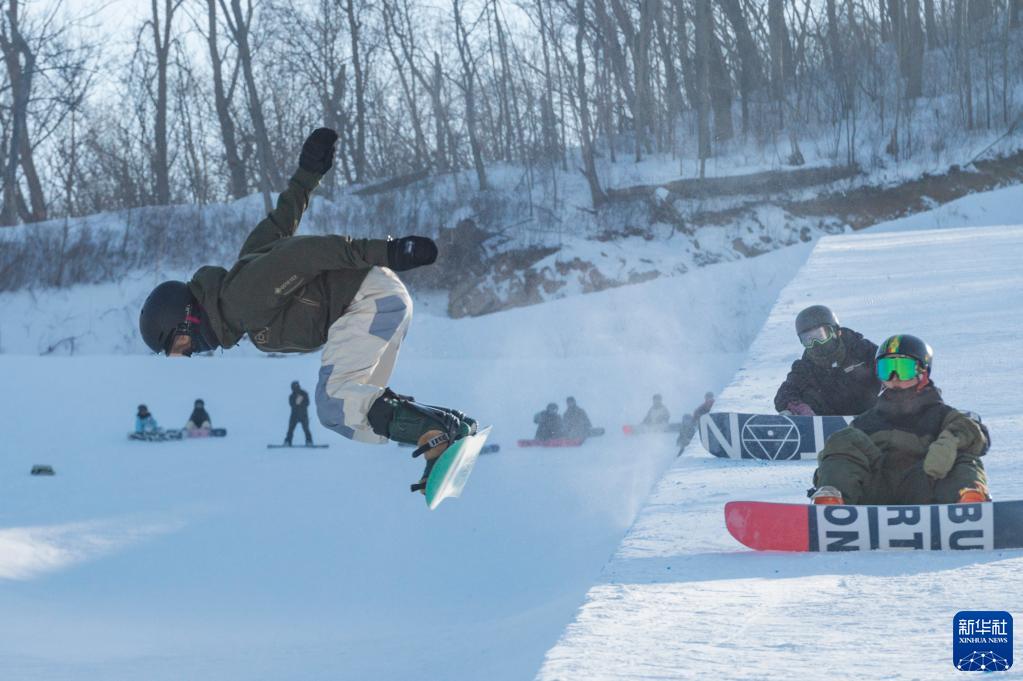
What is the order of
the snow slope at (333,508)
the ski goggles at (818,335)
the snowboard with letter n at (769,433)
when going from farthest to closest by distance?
the snow slope at (333,508)
the ski goggles at (818,335)
the snowboard with letter n at (769,433)

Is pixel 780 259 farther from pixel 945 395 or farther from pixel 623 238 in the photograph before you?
pixel 945 395

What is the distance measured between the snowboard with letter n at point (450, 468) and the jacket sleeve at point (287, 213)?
1.18 meters

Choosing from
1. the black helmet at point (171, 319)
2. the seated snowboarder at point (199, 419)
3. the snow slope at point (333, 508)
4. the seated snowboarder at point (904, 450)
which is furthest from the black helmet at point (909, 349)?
the seated snowboarder at point (199, 419)

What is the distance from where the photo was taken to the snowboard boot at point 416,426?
15.9 feet

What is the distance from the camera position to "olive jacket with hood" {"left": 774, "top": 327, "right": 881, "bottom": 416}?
7.93m

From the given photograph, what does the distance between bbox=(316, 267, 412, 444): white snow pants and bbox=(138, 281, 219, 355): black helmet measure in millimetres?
501

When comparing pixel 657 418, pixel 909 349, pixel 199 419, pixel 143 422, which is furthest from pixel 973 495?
pixel 143 422

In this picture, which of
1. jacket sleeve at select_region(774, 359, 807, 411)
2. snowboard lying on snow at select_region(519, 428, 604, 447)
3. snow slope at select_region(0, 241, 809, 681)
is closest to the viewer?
jacket sleeve at select_region(774, 359, 807, 411)

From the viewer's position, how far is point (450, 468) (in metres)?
4.79

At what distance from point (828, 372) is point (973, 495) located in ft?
9.80

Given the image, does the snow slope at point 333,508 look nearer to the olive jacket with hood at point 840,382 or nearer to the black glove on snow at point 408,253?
the olive jacket with hood at point 840,382

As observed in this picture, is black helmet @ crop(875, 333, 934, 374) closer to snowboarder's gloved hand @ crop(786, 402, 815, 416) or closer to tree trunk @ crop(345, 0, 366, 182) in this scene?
snowboarder's gloved hand @ crop(786, 402, 815, 416)

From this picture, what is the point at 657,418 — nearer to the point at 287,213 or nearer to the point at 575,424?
the point at 575,424

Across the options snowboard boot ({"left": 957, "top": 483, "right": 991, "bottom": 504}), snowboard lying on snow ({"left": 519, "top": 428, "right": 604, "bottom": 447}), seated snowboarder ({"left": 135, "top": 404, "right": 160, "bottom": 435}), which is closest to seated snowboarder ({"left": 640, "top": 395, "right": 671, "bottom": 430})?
snowboard lying on snow ({"left": 519, "top": 428, "right": 604, "bottom": 447})
